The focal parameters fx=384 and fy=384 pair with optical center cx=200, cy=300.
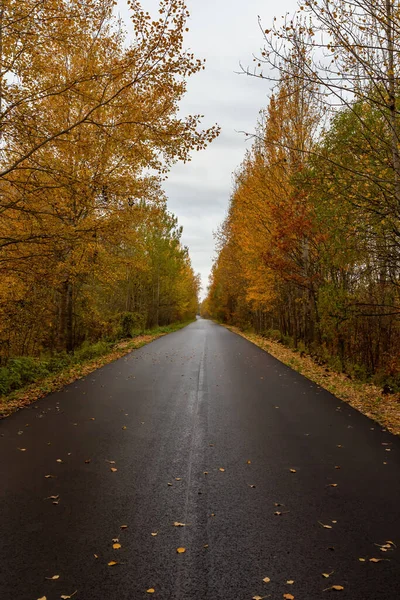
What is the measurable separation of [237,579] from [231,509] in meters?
1.00

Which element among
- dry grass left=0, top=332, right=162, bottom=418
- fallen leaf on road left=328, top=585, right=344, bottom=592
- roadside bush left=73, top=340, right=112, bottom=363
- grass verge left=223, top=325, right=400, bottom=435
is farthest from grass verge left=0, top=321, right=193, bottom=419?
grass verge left=223, top=325, right=400, bottom=435

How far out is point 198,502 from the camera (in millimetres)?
3910

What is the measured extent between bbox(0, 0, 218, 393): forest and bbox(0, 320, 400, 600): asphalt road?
4.29 m

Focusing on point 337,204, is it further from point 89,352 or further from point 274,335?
point 274,335

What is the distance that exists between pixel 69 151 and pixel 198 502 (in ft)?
34.0

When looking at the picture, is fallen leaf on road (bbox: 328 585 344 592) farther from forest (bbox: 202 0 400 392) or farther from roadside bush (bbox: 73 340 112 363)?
roadside bush (bbox: 73 340 112 363)

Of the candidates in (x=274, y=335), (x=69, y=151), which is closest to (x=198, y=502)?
(x=69, y=151)

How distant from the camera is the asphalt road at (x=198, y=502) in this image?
9.13ft

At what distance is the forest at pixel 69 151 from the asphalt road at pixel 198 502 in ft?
14.1

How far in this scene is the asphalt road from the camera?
2.78 metres

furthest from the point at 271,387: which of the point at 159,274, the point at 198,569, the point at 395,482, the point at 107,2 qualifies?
the point at 159,274

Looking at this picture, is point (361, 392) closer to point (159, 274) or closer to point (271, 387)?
point (271, 387)

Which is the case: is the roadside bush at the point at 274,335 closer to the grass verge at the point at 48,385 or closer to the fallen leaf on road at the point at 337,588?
the grass verge at the point at 48,385

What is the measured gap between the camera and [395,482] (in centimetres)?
439
